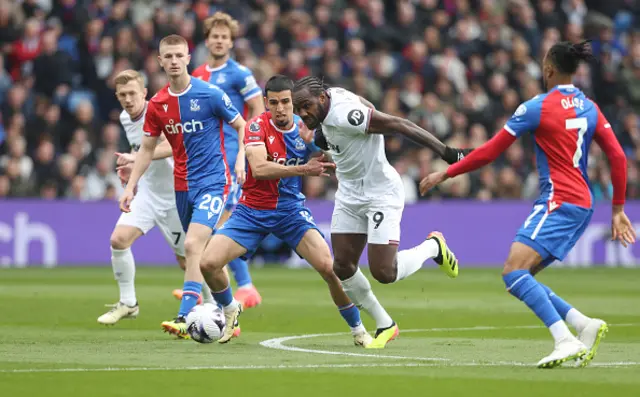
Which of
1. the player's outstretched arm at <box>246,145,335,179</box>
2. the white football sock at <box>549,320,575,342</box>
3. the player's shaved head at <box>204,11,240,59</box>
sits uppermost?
the player's shaved head at <box>204,11,240,59</box>

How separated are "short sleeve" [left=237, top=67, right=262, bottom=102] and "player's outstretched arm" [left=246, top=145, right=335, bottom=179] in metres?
3.67

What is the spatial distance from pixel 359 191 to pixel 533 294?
2.05 meters

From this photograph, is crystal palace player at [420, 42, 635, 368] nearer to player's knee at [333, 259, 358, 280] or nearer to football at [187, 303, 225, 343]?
player's knee at [333, 259, 358, 280]

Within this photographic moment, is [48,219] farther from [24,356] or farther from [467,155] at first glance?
[467,155]

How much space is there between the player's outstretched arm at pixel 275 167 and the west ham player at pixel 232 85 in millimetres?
3452

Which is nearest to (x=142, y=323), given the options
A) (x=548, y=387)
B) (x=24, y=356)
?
(x=24, y=356)

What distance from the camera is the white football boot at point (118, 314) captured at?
1221 centimetres

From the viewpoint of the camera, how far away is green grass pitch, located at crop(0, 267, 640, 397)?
7395 mm

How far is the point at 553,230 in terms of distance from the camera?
28.0 ft

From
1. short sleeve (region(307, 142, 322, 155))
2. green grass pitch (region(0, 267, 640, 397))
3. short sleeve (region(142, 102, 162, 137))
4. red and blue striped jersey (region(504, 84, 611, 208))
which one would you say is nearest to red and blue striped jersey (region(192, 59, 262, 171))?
green grass pitch (region(0, 267, 640, 397))

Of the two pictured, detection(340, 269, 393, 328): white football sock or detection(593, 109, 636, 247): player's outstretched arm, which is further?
detection(340, 269, 393, 328): white football sock

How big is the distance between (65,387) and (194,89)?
172 inches

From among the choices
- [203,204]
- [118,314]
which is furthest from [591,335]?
[118,314]

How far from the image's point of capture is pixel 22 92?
22359 millimetres
